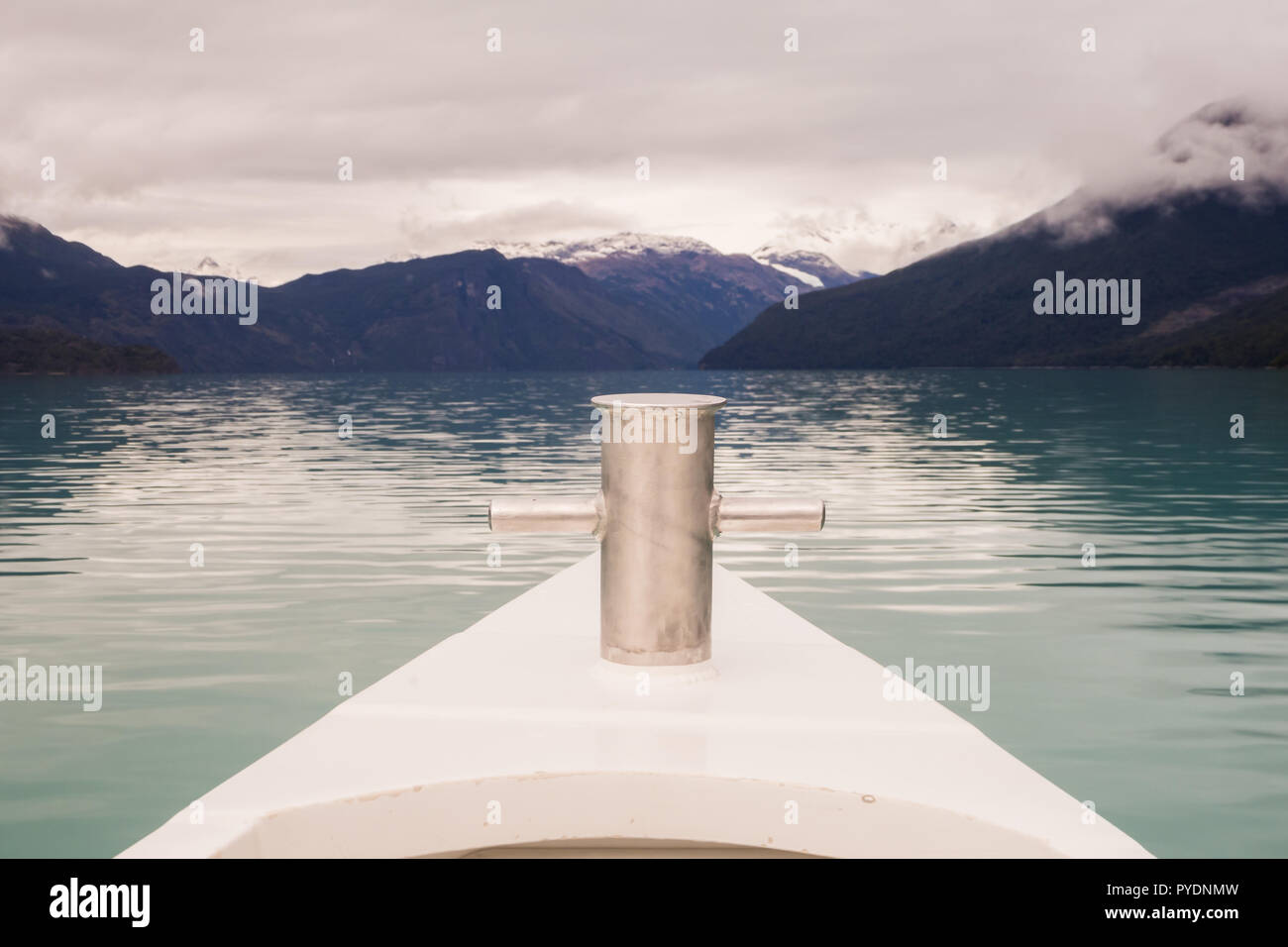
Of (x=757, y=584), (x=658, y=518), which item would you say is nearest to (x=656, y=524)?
(x=658, y=518)

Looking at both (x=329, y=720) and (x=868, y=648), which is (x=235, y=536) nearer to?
(x=868, y=648)

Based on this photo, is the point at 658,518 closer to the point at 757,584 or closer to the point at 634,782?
the point at 634,782

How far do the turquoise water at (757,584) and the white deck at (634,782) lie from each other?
181 inches

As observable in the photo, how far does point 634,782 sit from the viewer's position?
287cm

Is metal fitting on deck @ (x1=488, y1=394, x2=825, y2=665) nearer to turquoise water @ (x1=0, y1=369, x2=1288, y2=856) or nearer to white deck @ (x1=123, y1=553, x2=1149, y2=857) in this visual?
white deck @ (x1=123, y1=553, x2=1149, y2=857)

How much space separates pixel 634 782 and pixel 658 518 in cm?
99

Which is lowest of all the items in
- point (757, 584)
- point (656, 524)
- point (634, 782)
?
point (757, 584)

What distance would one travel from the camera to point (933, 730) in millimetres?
3273

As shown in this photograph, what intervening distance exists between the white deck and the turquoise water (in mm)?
4588

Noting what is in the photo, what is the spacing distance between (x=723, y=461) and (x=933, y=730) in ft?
112

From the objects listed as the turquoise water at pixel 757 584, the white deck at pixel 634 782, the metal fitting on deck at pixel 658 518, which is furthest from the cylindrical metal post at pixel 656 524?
the turquoise water at pixel 757 584

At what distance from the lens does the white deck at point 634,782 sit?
2.65m

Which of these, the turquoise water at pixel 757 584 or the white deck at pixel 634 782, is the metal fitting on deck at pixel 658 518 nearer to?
the white deck at pixel 634 782
